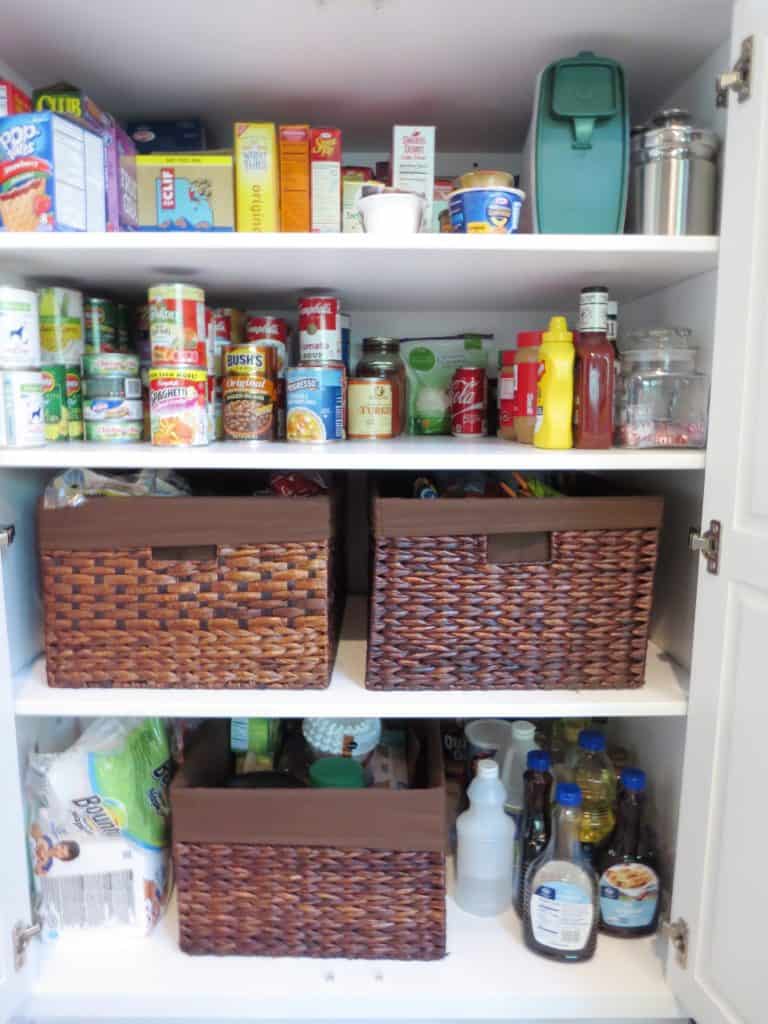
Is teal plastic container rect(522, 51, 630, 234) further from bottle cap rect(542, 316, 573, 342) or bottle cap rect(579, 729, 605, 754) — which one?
bottle cap rect(579, 729, 605, 754)

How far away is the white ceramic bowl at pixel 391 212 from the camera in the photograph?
937mm

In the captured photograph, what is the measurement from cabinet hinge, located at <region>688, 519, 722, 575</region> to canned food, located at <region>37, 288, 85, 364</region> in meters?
0.93

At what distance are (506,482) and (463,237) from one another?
16.3 inches

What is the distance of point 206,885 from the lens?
1040 millimetres

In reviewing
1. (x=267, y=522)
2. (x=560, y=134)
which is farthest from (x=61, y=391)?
(x=560, y=134)

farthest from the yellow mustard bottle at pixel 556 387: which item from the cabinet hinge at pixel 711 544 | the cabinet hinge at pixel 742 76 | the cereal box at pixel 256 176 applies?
the cereal box at pixel 256 176

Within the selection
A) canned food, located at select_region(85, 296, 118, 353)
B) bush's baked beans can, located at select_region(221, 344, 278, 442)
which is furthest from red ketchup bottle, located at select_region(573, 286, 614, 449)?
canned food, located at select_region(85, 296, 118, 353)

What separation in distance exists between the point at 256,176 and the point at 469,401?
0.51 m

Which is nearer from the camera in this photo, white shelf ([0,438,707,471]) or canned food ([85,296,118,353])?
white shelf ([0,438,707,471])

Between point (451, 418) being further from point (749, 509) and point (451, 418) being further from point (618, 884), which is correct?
point (618, 884)

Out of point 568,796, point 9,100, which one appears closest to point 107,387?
point 9,100

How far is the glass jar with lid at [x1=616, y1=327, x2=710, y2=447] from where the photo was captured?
1010 millimetres

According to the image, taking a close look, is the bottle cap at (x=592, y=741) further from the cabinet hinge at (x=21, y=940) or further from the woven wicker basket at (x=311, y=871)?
the cabinet hinge at (x=21, y=940)

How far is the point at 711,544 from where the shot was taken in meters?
0.90
